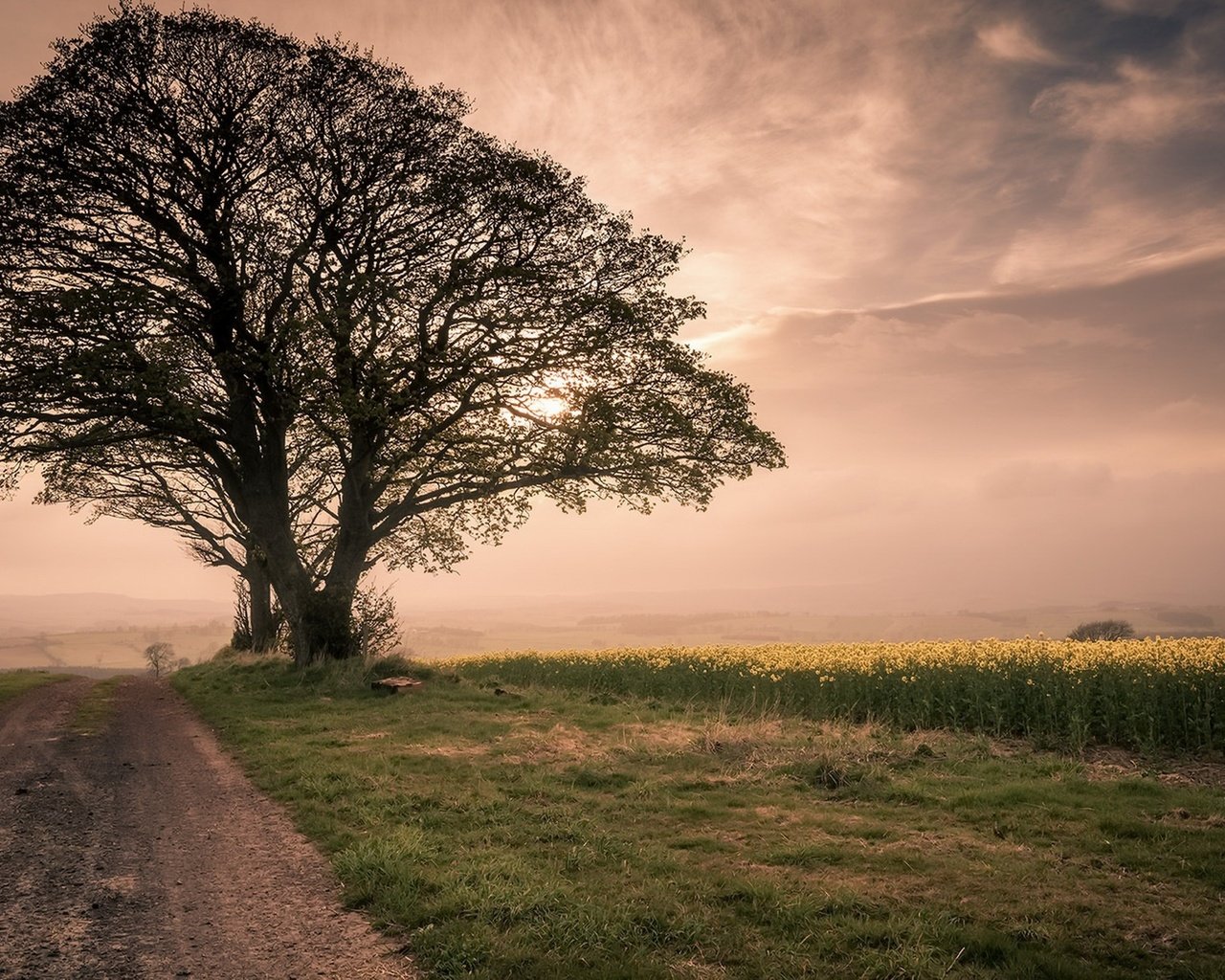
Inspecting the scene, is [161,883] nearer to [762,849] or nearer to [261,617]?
[762,849]

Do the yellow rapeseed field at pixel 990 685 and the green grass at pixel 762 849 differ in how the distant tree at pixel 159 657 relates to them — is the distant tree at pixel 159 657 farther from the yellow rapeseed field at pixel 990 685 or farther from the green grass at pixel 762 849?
the green grass at pixel 762 849

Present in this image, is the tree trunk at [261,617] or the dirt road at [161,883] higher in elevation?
the tree trunk at [261,617]

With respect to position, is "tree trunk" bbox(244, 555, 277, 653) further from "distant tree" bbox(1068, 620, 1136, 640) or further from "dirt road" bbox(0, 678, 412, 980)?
"distant tree" bbox(1068, 620, 1136, 640)

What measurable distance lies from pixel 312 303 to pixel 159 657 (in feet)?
153

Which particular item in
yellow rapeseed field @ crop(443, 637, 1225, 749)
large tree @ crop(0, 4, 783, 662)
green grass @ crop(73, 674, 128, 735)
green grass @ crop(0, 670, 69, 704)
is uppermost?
large tree @ crop(0, 4, 783, 662)

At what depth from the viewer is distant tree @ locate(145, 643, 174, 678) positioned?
58469mm

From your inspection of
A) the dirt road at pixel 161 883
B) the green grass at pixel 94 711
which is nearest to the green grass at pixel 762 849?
the dirt road at pixel 161 883

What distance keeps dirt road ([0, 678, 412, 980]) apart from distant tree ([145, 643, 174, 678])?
50763 mm

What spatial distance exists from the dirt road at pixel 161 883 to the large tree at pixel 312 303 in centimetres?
1201

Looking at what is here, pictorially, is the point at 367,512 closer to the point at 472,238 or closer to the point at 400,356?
the point at 400,356

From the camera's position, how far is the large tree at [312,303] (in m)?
21.8

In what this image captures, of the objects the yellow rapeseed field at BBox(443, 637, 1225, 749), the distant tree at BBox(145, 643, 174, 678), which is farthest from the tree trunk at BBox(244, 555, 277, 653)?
the distant tree at BBox(145, 643, 174, 678)

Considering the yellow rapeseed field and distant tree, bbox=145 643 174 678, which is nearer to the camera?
the yellow rapeseed field

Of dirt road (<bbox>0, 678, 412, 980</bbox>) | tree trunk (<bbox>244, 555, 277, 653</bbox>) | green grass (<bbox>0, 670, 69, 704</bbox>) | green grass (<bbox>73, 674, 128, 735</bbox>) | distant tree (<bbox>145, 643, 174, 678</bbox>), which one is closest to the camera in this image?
dirt road (<bbox>0, 678, 412, 980</bbox>)
